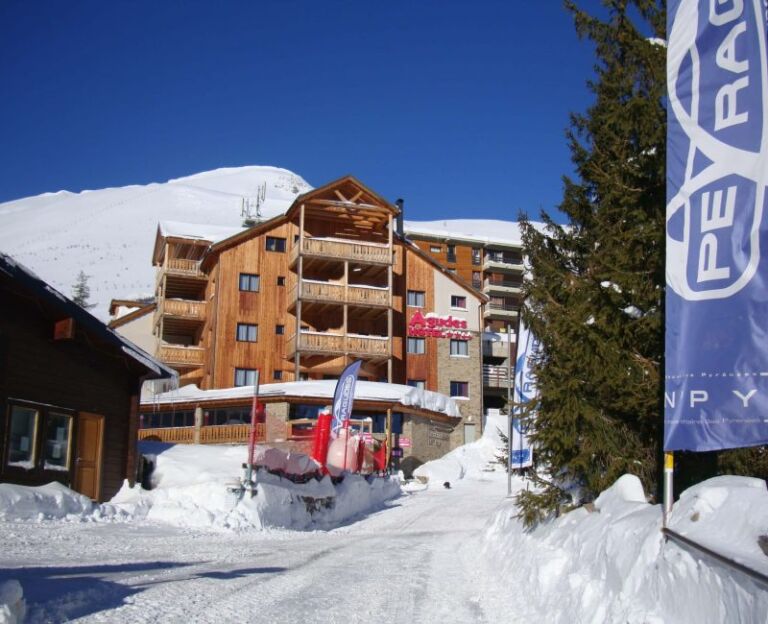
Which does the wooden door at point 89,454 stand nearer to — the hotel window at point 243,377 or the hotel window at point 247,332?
Result: the hotel window at point 243,377

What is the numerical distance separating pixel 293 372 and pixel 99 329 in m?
25.4

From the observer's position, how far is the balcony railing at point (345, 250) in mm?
42344

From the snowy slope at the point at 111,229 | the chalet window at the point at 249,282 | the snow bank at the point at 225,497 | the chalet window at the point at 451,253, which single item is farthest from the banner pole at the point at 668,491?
the snowy slope at the point at 111,229

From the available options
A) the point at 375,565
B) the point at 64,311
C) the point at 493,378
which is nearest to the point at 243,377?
the point at 493,378

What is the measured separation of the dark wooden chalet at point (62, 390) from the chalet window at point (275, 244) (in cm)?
2512

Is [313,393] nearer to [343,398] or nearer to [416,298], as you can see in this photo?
[416,298]

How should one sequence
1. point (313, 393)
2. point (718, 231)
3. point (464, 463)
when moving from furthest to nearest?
point (464, 463) → point (313, 393) → point (718, 231)

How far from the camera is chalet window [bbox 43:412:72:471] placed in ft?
54.9

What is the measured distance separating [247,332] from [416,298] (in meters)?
9.86

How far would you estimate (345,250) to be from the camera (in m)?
42.8

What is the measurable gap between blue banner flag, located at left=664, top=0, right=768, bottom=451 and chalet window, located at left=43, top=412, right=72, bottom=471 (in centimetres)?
1390

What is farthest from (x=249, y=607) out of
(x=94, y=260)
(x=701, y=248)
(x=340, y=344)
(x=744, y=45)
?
(x=94, y=260)

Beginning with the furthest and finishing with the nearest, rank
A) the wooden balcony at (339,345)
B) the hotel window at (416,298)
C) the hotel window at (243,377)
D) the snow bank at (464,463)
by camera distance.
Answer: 1. the hotel window at (416,298)
2. the hotel window at (243,377)
3. the wooden balcony at (339,345)
4. the snow bank at (464,463)

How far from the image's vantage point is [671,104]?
262 inches
